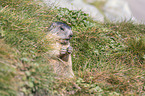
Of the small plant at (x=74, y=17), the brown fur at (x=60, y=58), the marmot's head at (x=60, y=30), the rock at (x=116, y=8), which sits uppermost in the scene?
the rock at (x=116, y=8)

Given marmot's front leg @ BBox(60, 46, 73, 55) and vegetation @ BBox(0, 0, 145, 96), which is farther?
marmot's front leg @ BBox(60, 46, 73, 55)

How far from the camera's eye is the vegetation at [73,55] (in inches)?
82.7

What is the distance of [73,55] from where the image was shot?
3.89 metres

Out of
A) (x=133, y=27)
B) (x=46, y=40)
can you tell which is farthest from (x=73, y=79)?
(x=133, y=27)

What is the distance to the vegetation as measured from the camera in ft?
6.89

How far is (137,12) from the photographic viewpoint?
8820 mm

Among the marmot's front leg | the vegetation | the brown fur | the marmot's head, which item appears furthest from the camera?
the marmot's head

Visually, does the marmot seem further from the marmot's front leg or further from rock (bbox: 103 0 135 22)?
rock (bbox: 103 0 135 22)

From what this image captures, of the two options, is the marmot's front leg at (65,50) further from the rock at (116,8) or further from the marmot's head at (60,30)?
the rock at (116,8)

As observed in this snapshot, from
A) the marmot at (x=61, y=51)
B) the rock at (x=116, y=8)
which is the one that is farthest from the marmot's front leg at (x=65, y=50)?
the rock at (x=116, y=8)

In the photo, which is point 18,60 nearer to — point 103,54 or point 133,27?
point 103,54

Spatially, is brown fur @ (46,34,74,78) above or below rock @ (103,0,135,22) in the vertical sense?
below

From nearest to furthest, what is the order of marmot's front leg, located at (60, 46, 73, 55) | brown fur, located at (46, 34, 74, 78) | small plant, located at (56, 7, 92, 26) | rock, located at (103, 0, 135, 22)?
brown fur, located at (46, 34, 74, 78) → marmot's front leg, located at (60, 46, 73, 55) → small plant, located at (56, 7, 92, 26) → rock, located at (103, 0, 135, 22)

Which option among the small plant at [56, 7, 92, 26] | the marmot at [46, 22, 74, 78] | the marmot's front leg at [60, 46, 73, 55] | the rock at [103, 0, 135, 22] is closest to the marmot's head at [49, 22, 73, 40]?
the marmot at [46, 22, 74, 78]
